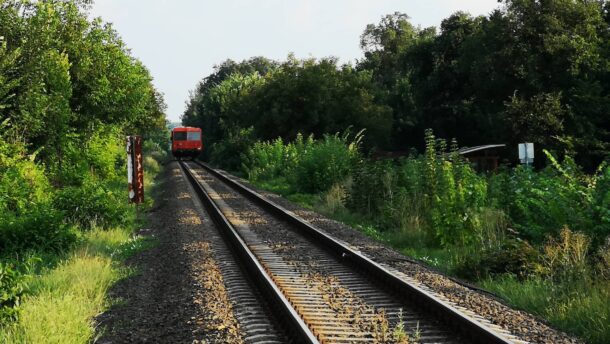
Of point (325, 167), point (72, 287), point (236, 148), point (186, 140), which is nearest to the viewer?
point (72, 287)

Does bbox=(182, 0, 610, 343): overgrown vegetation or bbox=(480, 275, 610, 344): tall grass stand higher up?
bbox=(182, 0, 610, 343): overgrown vegetation

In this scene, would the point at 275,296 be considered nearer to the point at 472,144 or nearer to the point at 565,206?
the point at 565,206

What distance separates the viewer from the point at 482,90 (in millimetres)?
42625

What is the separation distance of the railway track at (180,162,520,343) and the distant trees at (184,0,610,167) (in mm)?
24536

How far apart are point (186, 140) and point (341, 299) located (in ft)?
186

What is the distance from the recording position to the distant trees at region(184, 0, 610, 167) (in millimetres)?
33656

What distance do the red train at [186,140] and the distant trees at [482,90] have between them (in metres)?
4.36

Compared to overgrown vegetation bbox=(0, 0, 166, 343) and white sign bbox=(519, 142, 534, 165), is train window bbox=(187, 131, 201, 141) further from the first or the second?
white sign bbox=(519, 142, 534, 165)

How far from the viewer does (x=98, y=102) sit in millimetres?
26391

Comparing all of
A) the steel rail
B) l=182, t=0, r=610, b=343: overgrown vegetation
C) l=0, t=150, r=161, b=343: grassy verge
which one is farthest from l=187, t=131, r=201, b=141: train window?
the steel rail

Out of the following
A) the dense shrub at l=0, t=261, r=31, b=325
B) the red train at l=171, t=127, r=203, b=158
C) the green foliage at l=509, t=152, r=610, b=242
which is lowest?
the dense shrub at l=0, t=261, r=31, b=325

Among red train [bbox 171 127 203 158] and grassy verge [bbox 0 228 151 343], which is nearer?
grassy verge [bbox 0 228 151 343]

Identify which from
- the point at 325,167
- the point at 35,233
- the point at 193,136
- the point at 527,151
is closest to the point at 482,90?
the point at 325,167

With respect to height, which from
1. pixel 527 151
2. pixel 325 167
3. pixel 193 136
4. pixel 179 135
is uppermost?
pixel 179 135
